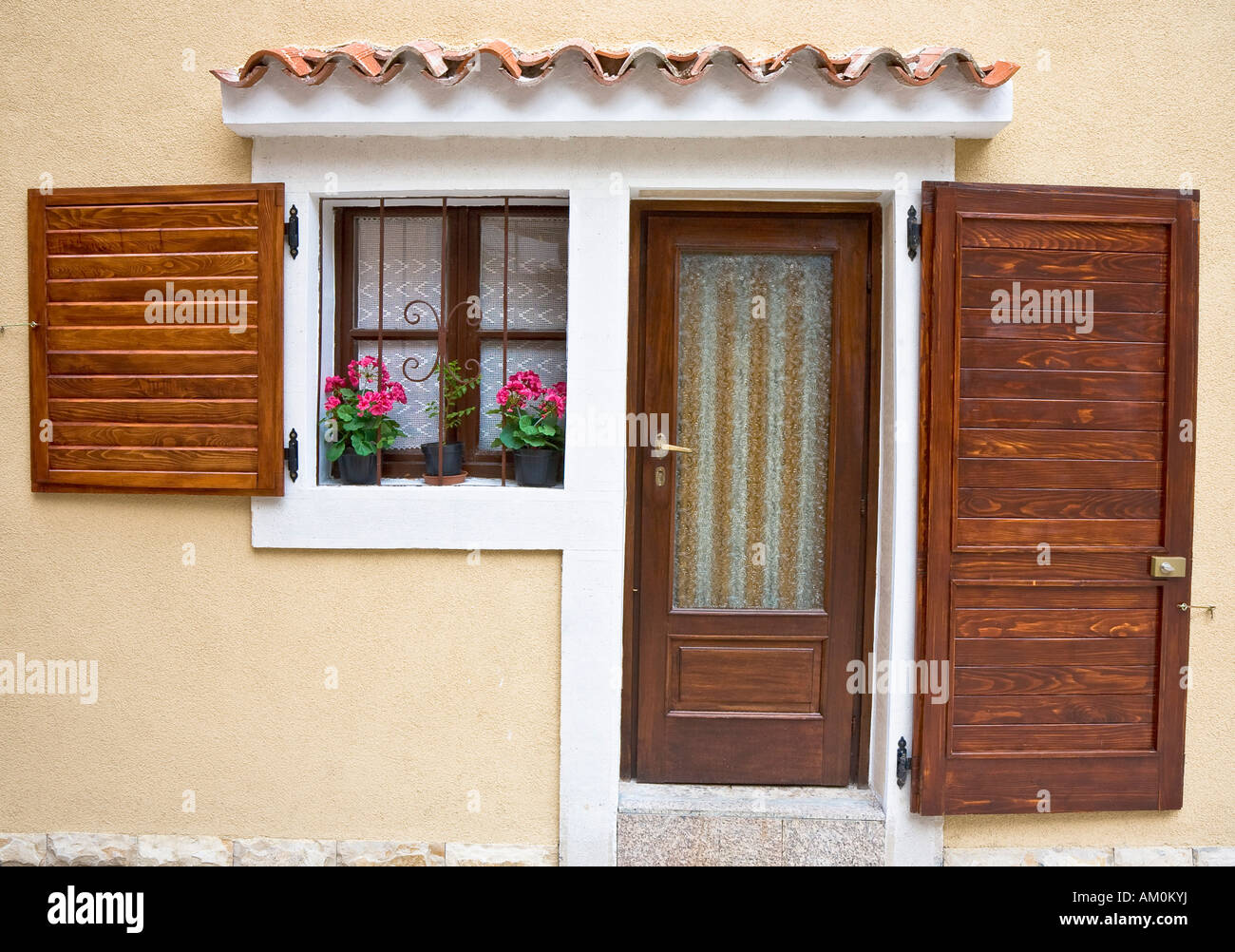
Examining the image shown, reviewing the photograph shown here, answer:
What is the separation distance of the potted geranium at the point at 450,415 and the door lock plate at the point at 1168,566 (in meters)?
3.11

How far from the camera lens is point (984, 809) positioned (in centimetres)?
373

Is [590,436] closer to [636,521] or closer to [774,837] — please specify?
[636,521]

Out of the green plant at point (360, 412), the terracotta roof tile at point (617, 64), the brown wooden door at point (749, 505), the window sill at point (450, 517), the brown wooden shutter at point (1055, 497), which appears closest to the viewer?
the terracotta roof tile at point (617, 64)

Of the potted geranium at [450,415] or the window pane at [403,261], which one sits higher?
the window pane at [403,261]

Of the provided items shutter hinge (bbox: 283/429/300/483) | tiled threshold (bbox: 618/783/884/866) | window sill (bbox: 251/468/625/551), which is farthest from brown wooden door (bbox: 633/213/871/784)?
shutter hinge (bbox: 283/429/300/483)

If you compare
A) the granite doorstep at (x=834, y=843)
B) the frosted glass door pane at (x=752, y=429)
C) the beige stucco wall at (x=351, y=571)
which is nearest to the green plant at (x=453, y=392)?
the beige stucco wall at (x=351, y=571)

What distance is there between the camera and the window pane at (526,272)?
161 inches

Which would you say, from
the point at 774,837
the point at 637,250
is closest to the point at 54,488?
the point at 637,250

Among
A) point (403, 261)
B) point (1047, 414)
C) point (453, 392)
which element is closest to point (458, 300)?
point (403, 261)

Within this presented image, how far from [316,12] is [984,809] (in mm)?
4618

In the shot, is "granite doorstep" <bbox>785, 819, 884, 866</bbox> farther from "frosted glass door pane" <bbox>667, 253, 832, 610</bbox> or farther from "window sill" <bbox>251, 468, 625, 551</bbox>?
"window sill" <bbox>251, 468, 625, 551</bbox>

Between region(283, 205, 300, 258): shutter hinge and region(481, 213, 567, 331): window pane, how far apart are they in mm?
832

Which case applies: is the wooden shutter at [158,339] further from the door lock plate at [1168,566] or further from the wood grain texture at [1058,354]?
the door lock plate at [1168,566]

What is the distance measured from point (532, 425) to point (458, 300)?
2.47 feet
